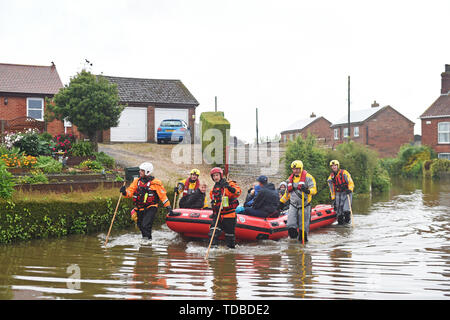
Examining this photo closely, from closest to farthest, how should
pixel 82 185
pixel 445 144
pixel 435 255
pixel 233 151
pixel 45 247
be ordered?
pixel 435 255 < pixel 45 247 < pixel 82 185 < pixel 233 151 < pixel 445 144

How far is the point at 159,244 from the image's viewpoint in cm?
1041

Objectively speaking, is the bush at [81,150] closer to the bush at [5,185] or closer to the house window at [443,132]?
the bush at [5,185]

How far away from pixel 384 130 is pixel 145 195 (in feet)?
141

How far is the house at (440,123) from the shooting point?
130ft

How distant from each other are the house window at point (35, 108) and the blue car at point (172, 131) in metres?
7.09

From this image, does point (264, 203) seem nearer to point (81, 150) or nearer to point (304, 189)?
point (304, 189)

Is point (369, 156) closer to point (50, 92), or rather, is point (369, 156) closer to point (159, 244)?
point (159, 244)

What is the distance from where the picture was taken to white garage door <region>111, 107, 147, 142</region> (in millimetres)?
31281

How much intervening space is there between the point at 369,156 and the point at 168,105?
1446 cm

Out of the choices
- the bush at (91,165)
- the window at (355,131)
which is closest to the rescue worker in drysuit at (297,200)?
the bush at (91,165)

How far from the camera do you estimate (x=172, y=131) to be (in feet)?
97.5

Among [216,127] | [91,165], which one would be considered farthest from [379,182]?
[91,165]

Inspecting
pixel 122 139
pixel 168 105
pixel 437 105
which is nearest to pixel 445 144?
pixel 437 105

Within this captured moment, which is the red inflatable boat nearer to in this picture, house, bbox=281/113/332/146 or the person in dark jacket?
the person in dark jacket
